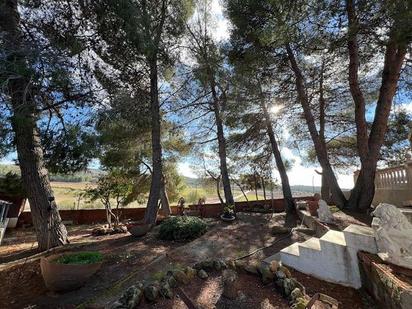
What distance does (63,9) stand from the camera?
612 centimetres

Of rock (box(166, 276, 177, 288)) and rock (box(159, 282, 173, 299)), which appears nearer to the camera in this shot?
rock (box(159, 282, 173, 299))

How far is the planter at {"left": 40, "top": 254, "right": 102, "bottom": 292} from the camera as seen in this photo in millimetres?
3732

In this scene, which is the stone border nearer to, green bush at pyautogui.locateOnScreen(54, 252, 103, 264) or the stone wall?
green bush at pyautogui.locateOnScreen(54, 252, 103, 264)

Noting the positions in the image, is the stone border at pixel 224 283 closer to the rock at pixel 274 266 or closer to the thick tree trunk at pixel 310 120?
the rock at pixel 274 266

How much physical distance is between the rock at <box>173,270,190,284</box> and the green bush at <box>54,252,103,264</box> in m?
1.27

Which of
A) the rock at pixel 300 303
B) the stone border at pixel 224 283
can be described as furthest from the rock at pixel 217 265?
the rock at pixel 300 303

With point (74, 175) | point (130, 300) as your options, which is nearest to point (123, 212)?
point (74, 175)

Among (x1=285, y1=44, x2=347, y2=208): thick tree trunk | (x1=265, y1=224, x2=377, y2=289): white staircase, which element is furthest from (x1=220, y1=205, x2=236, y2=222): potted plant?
(x1=265, y1=224, x2=377, y2=289): white staircase

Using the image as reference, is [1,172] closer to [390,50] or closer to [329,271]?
[329,271]

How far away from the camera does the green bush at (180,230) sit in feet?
20.8

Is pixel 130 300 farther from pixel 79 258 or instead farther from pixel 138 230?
pixel 138 230

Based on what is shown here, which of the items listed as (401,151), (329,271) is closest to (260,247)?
(329,271)

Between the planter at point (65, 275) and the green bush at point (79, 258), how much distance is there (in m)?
0.10

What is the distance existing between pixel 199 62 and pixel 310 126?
4295 mm
